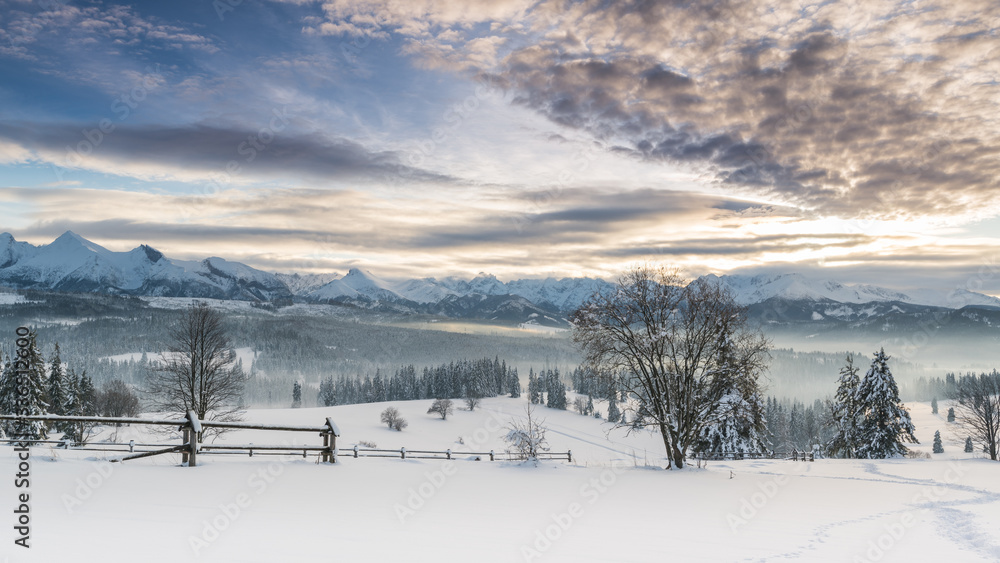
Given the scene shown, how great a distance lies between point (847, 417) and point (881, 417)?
3604mm

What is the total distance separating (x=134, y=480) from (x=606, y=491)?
11.6 m

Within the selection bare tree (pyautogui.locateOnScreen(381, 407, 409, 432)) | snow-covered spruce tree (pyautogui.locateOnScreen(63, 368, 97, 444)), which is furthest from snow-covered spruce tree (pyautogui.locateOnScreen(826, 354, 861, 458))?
snow-covered spruce tree (pyautogui.locateOnScreen(63, 368, 97, 444))

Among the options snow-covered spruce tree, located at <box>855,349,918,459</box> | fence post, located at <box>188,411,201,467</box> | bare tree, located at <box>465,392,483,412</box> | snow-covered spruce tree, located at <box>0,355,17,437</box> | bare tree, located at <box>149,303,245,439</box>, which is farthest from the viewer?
bare tree, located at <box>465,392,483,412</box>

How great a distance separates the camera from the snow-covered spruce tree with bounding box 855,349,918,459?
41.2m

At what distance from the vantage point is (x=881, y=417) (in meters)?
41.9

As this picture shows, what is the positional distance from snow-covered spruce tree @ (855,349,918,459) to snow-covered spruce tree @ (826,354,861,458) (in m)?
0.91

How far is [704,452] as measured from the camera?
36.5 meters

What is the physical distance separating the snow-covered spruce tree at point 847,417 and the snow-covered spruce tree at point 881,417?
2.98 feet

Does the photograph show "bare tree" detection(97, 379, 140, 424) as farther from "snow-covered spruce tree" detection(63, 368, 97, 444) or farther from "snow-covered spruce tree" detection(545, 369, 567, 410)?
"snow-covered spruce tree" detection(545, 369, 567, 410)

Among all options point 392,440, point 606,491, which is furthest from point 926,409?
point 606,491

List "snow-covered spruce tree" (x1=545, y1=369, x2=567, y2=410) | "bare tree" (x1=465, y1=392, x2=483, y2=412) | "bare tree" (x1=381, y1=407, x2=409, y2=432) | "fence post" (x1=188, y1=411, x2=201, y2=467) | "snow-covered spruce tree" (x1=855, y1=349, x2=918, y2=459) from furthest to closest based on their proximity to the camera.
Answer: "snow-covered spruce tree" (x1=545, y1=369, x2=567, y2=410)
"bare tree" (x1=465, y1=392, x2=483, y2=412)
"bare tree" (x1=381, y1=407, x2=409, y2=432)
"snow-covered spruce tree" (x1=855, y1=349, x2=918, y2=459)
"fence post" (x1=188, y1=411, x2=201, y2=467)

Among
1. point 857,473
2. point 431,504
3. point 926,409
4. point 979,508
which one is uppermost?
point 431,504

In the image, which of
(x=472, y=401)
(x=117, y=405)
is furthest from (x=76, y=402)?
(x=472, y=401)

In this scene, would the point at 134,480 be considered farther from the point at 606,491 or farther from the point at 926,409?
the point at 926,409
